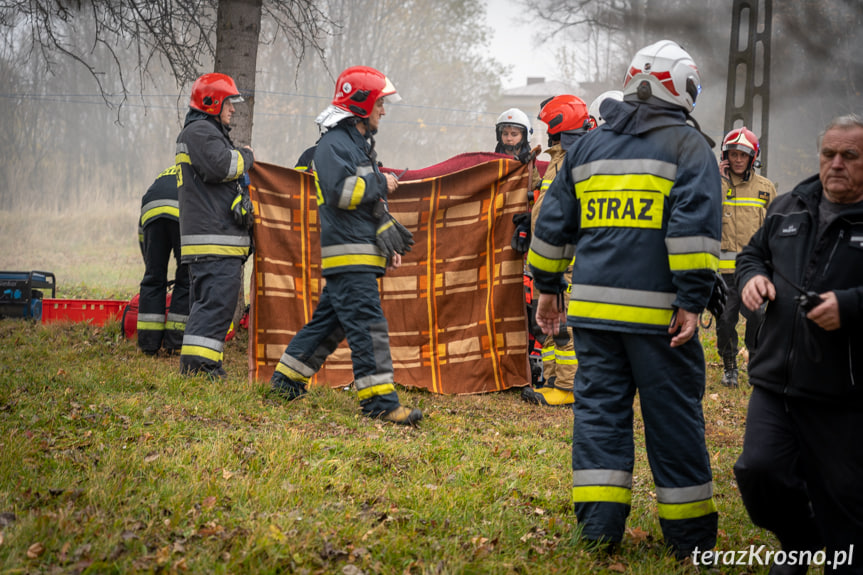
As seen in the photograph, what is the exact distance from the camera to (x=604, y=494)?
347cm

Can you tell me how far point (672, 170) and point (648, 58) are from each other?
1.88 ft

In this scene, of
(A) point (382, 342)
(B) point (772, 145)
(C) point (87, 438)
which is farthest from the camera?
(B) point (772, 145)

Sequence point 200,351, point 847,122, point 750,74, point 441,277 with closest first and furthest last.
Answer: point 847,122, point 200,351, point 441,277, point 750,74

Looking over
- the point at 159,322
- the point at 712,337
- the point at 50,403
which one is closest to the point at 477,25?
the point at 712,337

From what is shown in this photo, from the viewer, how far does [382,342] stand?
5566mm

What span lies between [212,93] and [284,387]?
8.33 ft

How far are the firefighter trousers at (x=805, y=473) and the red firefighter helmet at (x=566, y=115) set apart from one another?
3.80 meters

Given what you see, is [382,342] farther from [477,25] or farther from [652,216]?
[477,25]

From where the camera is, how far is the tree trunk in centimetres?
835

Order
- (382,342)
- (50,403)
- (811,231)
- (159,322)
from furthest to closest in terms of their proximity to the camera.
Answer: (159,322)
(382,342)
(50,403)
(811,231)

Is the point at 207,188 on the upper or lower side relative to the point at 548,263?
upper

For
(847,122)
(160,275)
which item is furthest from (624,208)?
(160,275)

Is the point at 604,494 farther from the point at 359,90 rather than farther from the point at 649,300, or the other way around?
the point at 359,90

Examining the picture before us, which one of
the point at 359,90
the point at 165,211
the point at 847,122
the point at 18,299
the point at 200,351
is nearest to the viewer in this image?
the point at 847,122
